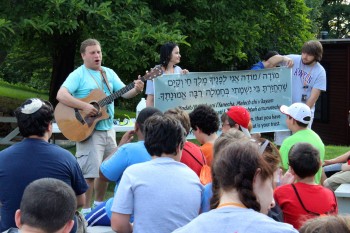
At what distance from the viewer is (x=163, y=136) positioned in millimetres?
4031

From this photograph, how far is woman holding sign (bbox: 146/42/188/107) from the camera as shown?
7934 millimetres

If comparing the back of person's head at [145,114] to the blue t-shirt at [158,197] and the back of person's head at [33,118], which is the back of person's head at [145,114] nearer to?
the back of person's head at [33,118]

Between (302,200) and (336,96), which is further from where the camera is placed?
(336,96)

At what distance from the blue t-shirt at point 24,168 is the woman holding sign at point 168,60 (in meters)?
3.79

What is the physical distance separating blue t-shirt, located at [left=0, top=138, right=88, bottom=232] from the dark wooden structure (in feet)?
56.3

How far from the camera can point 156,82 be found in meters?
8.48

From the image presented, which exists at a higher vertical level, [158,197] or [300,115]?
[300,115]

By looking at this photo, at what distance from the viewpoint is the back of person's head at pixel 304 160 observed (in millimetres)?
4496

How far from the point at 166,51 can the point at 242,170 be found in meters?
5.41

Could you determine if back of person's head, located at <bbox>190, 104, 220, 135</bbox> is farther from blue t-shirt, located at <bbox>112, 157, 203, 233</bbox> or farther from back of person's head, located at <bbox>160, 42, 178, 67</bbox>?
back of person's head, located at <bbox>160, 42, 178, 67</bbox>

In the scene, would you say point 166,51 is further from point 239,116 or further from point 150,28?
point 150,28


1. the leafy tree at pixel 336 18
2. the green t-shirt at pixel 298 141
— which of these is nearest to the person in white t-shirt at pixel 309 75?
the green t-shirt at pixel 298 141

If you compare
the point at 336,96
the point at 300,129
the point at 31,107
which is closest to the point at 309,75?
the point at 300,129

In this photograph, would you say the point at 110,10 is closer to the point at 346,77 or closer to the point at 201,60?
the point at 201,60
